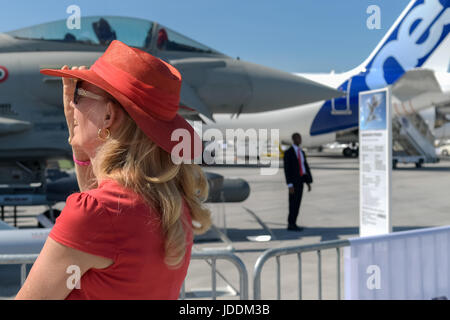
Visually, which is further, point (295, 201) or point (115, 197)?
point (295, 201)

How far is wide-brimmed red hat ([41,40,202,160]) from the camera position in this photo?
3.96ft

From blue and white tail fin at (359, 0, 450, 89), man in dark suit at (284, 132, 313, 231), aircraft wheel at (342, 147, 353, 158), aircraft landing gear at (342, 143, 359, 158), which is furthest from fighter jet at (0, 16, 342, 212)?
aircraft wheel at (342, 147, 353, 158)

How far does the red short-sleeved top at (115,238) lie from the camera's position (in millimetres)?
1055

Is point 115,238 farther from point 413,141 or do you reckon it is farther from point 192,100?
point 413,141

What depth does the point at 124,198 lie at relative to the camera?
113 centimetres

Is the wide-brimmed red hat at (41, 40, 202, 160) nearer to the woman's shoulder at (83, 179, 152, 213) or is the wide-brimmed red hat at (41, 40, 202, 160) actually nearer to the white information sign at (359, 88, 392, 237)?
the woman's shoulder at (83, 179, 152, 213)

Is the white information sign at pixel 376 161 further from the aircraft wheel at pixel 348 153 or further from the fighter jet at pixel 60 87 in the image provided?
the aircraft wheel at pixel 348 153

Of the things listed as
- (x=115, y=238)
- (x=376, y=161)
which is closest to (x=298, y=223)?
(x=376, y=161)

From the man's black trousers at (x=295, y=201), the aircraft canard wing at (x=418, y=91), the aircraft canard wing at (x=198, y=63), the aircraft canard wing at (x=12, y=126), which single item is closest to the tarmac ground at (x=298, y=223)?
the man's black trousers at (x=295, y=201)

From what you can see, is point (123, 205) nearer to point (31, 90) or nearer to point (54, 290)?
point (54, 290)

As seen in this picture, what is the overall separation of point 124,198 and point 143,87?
0.33 metres
